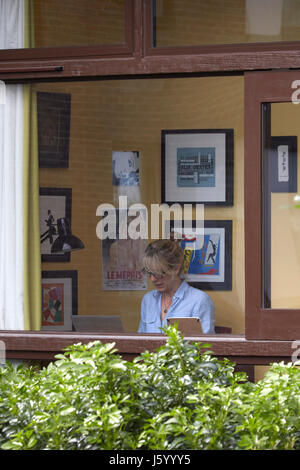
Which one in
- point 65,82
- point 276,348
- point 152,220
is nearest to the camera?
point 276,348

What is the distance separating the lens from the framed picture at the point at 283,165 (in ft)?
11.6

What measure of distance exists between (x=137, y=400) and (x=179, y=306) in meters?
1.60

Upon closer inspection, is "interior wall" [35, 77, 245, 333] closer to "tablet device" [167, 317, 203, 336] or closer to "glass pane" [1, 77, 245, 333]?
"glass pane" [1, 77, 245, 333]

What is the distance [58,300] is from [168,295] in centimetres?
63

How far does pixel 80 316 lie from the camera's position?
394cm

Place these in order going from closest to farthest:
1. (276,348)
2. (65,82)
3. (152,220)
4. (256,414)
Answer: (256,414) < (276,348) < (65,82) < (152,220)

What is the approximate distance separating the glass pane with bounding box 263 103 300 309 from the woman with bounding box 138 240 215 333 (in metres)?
0.43

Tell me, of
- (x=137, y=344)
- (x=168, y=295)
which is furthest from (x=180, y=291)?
(x=137, y=344)

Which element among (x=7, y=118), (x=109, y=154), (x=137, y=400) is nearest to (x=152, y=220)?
(x=109, y=154)

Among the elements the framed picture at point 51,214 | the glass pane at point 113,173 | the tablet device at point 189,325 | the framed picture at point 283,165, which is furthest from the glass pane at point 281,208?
the framed picture at point 51,214

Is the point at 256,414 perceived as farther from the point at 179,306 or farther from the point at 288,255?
the point at 179,306

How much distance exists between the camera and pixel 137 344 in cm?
351

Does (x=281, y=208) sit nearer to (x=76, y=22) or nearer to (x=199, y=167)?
(x=199, y=167)

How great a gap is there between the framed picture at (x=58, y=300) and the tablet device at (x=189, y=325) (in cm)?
56
